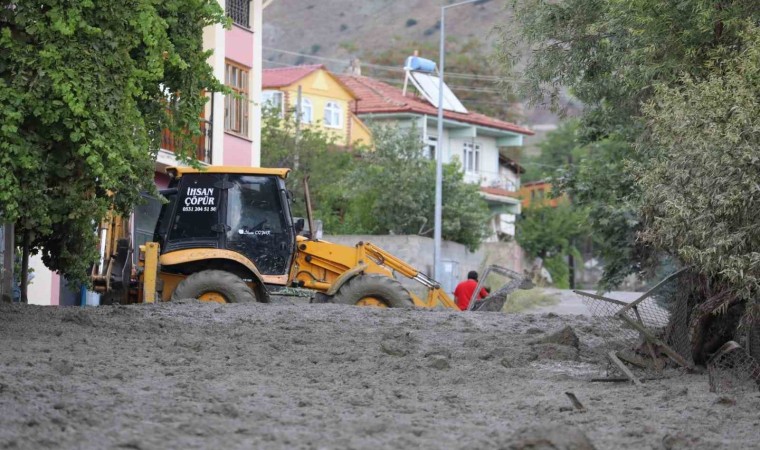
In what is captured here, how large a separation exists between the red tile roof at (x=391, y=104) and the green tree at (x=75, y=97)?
46904 millimetres

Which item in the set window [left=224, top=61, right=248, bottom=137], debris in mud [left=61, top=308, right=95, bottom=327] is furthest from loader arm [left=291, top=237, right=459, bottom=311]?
window [left=224, top=61, right=248, bottom=137]

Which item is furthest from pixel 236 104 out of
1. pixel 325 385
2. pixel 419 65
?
pixel 419 65

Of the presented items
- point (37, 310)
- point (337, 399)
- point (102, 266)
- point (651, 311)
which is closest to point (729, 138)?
point (651, 311)

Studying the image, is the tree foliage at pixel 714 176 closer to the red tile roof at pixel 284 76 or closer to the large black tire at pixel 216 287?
the large black tire at pixel 216 287

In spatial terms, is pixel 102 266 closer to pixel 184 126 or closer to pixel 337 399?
pixel 184 126

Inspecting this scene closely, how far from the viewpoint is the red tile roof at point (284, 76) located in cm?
6475

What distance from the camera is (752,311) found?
13.8 m

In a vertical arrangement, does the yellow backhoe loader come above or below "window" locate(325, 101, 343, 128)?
below

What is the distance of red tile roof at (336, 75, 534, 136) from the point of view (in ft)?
211

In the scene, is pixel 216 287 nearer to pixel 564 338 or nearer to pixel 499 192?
pixel 564 338

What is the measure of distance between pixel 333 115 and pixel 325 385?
52978 mm

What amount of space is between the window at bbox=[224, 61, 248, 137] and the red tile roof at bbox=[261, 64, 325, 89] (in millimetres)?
27894

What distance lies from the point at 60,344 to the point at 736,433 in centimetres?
753

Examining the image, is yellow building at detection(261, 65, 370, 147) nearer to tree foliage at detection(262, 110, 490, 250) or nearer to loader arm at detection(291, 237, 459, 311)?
tree foliage at detection(262, 110, 490, 250)
